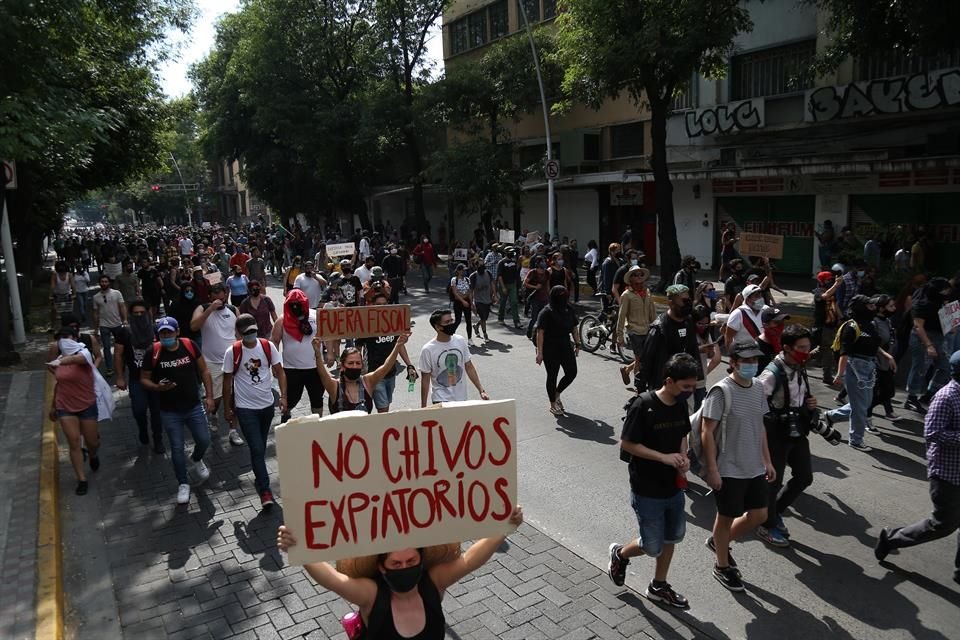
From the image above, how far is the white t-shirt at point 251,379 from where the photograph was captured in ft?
21.1

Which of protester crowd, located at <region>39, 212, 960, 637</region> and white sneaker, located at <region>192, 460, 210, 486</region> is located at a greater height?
protester crowd, located at <region>39, 212, 960, 637</region>

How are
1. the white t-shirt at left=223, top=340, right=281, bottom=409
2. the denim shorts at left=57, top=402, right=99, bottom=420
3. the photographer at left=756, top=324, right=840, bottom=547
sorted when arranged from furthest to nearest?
the denim shorts at left=57, top=402, right=99, bottom=420
the white t-shirt at left=223, top=340, right=281, bottom=409
the photographer at left=756, top=324, right=840, bottom=547

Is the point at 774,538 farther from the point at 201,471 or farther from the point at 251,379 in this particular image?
the point at 201,471

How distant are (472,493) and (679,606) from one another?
2.22m

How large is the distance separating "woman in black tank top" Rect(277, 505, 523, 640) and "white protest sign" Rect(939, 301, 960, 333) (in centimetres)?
746

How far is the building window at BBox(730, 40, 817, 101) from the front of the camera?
20.8m

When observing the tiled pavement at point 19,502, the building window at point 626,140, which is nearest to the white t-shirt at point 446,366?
the tiled pavement at point 19,502

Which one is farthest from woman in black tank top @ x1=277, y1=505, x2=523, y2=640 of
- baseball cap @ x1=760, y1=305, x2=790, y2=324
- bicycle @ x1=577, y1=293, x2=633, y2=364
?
bicycle @ x1=577, y1=293, x2=633, y2=364

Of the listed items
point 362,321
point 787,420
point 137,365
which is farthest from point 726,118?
point 137,365

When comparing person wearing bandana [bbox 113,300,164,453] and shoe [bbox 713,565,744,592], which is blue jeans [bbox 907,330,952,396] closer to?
shoe [bbox 713,565,744,592]

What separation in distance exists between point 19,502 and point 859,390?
27.0ft

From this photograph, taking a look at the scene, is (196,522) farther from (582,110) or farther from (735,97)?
(582,110)

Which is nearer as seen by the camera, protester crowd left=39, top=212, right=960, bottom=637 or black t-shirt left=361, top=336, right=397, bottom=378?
protester crowd left=39, top=212, right=960, bottom=637

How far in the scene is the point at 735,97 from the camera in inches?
902
